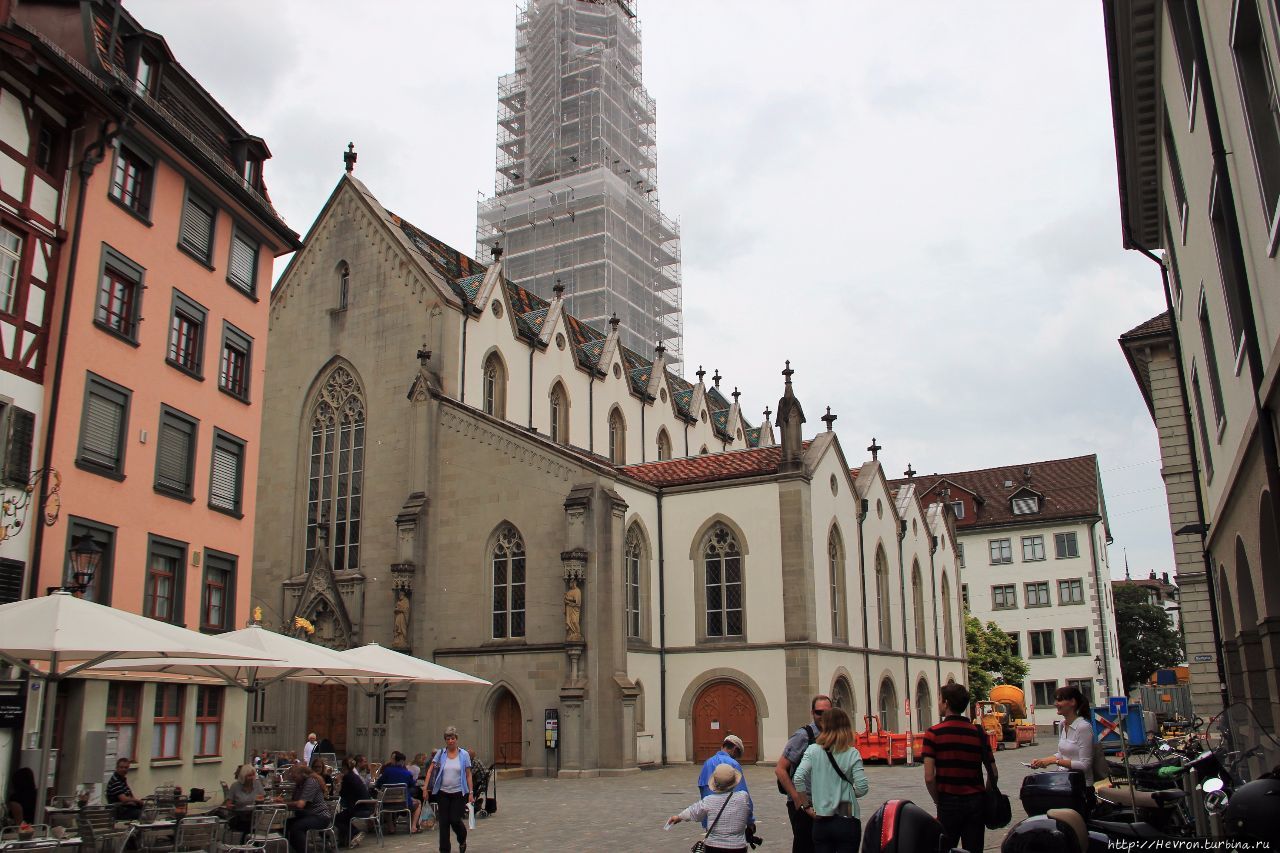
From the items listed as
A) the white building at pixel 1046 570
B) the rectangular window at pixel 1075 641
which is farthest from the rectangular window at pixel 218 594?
the rectangular window at pixel 1075 641

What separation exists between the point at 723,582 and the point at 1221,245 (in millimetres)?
22047

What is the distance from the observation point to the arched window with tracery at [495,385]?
127ft

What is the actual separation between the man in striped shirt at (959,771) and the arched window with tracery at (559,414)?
33915 mm

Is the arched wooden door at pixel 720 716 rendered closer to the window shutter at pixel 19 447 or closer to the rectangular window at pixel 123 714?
the rectangular window at pixel 123 714

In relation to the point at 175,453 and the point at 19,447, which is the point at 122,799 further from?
the point at 175,453

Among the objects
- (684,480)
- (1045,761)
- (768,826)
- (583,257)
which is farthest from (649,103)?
(1045,761)

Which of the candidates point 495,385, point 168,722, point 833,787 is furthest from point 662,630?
point 833,787

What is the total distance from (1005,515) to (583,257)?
31295 mm

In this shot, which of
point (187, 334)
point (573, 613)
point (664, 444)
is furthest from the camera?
point (664, 444)

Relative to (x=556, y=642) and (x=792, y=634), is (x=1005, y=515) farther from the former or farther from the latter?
(x=556, y=642)

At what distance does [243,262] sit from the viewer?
25.8 metres

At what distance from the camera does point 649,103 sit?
71312 millimetres

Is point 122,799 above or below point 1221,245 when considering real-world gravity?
below

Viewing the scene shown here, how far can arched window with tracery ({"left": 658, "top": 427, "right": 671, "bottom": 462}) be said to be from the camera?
1978 inches
